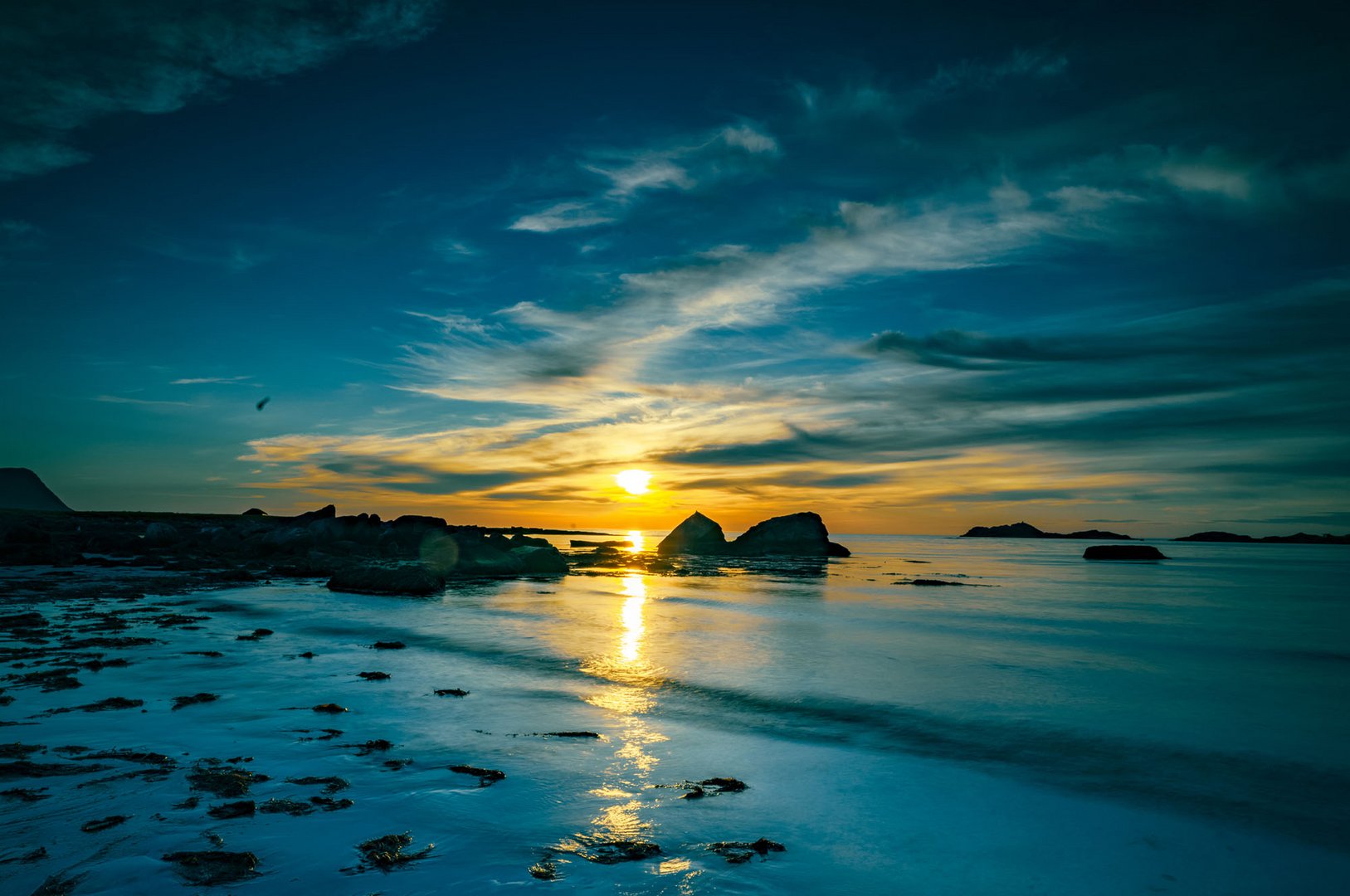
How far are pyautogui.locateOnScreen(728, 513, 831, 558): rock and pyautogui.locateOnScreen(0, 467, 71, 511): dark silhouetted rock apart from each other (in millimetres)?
197521

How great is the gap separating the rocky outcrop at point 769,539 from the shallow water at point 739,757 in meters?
52.5

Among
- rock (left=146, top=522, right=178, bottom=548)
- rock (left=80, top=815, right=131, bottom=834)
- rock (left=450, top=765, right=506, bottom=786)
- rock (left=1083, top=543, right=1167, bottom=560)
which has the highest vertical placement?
rock (left=146, top=522, right=178, bottom=548)

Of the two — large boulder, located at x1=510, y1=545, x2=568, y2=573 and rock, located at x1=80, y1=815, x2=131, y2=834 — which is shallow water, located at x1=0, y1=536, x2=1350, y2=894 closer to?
rock, located at x1=80, y1=815, x2=131, y2=834

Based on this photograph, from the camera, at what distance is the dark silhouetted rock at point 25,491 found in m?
177

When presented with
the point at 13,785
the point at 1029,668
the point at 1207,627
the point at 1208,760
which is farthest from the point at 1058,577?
the point at 13,785

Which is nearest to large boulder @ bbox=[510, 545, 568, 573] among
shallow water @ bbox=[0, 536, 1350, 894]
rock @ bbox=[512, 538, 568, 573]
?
rock @ bbox=[512, 538, 568, 573]

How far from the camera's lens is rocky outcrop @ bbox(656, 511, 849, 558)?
6869cm

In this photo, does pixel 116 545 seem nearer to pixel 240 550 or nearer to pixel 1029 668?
pixel 240 550

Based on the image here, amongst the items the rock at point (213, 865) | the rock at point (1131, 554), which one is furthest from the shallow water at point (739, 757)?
the rock at point (1131, 554)

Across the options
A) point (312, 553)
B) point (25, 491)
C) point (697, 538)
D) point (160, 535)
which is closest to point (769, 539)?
point (697, 538)

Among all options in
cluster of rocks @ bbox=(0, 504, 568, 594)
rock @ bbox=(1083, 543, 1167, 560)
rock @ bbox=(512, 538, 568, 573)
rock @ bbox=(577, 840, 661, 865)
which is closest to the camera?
rock @ bbox=(577, 840, 661, 865)

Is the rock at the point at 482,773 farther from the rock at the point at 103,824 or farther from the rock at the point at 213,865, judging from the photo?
the rock at the point at 103,824

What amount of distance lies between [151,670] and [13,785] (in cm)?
512

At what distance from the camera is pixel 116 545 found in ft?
116
